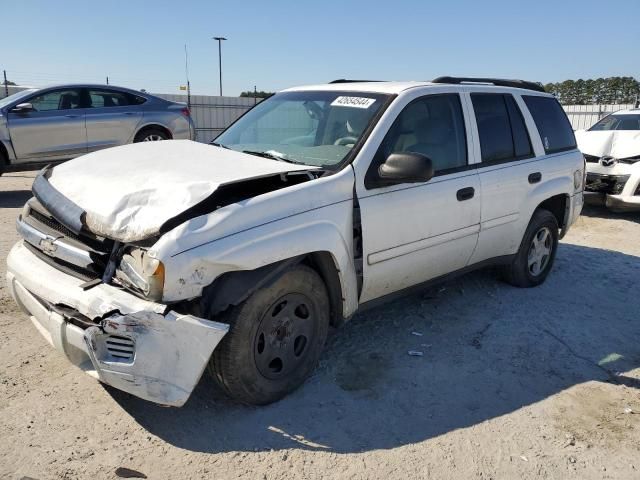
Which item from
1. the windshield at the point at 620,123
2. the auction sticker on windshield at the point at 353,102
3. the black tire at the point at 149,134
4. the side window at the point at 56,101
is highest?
the auction sticker on windshield at the point at 353,102

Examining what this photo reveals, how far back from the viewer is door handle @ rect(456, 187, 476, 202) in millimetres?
3980

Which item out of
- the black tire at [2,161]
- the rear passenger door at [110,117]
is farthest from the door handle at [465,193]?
the black tire at [2,161]

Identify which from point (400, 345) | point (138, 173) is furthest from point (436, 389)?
point (138, 173)

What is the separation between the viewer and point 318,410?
10.2 feet

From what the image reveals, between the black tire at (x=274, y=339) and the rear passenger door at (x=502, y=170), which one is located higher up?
the rear passenger door at (x=502, y=170)

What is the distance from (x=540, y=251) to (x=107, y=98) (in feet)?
26.0

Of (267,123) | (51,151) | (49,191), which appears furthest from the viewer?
(51,151)

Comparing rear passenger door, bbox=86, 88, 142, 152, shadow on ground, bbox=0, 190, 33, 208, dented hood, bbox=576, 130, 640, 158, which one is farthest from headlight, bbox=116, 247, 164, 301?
dented hood, bbox=576, 130, 640, 158

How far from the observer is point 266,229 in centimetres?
287

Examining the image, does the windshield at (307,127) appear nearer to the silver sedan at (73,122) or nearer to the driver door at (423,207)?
the driver door at (423,207)

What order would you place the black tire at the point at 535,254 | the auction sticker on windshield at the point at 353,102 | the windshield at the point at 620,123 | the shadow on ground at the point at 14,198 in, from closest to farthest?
the auction sticker on windshield at the point at 353,102 → the black tire at the point at 535,254 → the shadow on ground at the point at 14,198 → the windshield at the point at 620,123

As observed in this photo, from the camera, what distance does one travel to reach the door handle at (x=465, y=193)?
13.1 feet

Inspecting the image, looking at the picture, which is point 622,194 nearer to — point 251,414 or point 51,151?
point 251,414

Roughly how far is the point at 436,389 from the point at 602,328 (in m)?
1.89
